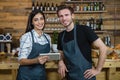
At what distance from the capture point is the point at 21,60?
8.13 feet

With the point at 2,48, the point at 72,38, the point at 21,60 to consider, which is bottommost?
the point at 2,48

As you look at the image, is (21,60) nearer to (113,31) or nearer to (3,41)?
(3,41)

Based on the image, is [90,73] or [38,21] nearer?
[90,73]

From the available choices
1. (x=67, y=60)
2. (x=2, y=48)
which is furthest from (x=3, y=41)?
(x=67, y=60)

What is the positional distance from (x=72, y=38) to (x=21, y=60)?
58 cm

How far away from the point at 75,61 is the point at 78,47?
13cm

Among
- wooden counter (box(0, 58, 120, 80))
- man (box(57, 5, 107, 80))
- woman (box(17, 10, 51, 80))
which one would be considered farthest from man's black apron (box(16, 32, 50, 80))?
wooden counter (box(0, 58, 120, 80))

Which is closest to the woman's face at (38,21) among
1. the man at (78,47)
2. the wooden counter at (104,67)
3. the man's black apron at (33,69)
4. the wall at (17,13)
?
the man's black apron at (33,69)

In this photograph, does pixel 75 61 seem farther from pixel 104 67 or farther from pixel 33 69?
pixel 104 67

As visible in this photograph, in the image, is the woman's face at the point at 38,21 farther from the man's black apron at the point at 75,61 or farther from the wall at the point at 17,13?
the wall at the point at 17,13

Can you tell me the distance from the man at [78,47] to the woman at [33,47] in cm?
32

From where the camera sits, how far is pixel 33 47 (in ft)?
8.32

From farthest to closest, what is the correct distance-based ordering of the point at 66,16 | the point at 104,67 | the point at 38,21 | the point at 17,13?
the point at 17,13 < the point at 104,67 < the point at 38,21 < the point at 66,16

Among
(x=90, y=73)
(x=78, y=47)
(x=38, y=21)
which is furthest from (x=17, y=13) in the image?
(x=90, y=73)
